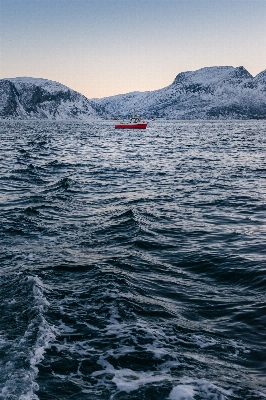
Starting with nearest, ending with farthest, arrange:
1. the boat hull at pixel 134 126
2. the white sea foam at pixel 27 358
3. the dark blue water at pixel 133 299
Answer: the white sea foam at pixel 27 358, the dark blue water at pixel 133 299, the boat hull at pixel 134 126

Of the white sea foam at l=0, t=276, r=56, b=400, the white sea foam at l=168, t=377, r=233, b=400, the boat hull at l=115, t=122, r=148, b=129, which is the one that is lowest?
the white sea foam at l=168, t=377, r=233, b=400

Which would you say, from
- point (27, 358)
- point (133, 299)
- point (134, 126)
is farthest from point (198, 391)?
point (134, 126)

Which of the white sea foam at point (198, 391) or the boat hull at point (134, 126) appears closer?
the white sea foam at point (198, 391)

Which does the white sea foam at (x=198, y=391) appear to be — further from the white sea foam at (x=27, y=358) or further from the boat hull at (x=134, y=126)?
the boat hull at (x=134, y=126)

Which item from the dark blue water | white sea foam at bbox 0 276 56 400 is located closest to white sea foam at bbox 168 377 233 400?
the dark blue water

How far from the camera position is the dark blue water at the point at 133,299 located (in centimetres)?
524

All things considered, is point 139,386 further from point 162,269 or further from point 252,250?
point 252,250

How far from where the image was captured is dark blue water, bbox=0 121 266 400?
524cm

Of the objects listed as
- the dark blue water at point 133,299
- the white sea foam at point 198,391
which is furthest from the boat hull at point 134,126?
the white sea foam at point 198,391

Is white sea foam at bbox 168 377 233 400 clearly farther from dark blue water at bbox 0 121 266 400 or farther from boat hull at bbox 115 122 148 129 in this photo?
boat hull at bbox 115 122 148 129

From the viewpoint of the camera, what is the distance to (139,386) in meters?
5.11

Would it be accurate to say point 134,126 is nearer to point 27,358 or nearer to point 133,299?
point 133,299

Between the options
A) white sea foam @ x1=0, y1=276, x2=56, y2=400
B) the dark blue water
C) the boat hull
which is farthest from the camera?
the boat hull

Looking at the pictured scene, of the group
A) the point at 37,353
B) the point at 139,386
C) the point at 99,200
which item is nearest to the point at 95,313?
the point at 37,353
